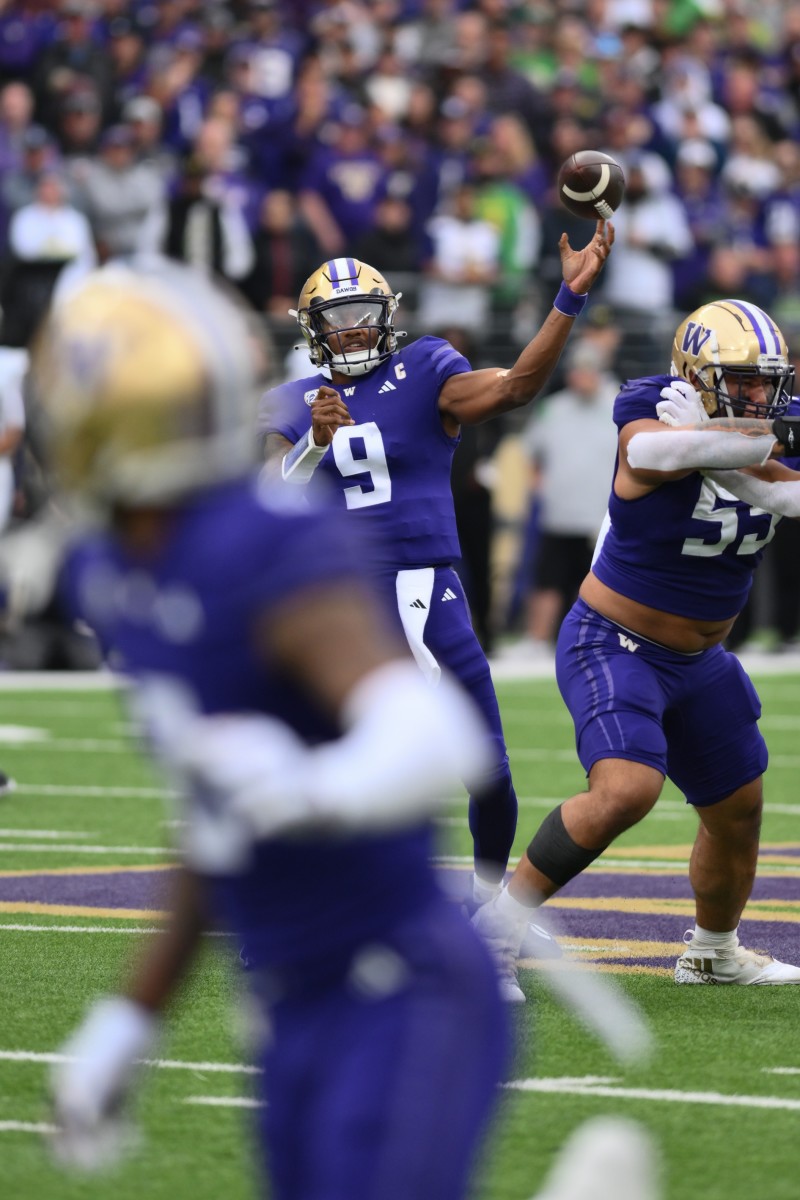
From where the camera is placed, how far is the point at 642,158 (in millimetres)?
18672

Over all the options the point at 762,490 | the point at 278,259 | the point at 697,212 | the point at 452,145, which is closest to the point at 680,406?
the point at 762,490

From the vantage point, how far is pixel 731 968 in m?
5.98

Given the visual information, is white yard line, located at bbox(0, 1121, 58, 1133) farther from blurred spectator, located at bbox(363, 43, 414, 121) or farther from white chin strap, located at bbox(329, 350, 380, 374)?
blurred spectator, located at bbox(363, 43, 414, 121)

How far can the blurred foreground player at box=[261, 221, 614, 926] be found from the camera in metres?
6.48

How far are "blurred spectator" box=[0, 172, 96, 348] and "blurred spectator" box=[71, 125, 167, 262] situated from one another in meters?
0.37

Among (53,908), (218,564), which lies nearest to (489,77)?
(53,908)

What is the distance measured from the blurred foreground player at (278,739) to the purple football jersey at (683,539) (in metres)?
3.18

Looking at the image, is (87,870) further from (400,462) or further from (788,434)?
(788,434)

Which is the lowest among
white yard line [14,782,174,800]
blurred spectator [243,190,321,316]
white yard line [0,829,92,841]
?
white yard line [14,782,174,800]

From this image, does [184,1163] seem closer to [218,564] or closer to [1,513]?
[218,564]

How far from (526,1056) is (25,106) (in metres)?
11.3

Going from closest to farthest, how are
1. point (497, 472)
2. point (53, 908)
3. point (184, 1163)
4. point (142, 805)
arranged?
point (184, 1163) → point (53, 908) → point (142, 805) → point (497, 472)

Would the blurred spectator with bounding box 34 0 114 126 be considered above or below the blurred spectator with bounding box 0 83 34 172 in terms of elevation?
above

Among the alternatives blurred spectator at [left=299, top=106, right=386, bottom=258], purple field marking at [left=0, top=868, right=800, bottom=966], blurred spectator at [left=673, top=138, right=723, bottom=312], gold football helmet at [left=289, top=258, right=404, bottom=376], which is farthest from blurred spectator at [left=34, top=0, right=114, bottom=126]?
gold football helmet at [left=289, top=258, right=404, bottom=376]
